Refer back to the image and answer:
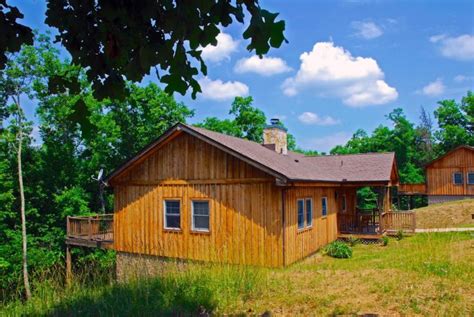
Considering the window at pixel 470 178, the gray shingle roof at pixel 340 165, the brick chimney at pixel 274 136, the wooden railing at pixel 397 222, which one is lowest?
the wooden railing at pixel 397 222

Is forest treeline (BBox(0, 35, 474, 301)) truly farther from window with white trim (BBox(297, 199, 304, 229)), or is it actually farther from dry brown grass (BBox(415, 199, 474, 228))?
dry brown grass (BBox(415, 199, 474, 228))

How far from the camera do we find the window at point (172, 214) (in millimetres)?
15633

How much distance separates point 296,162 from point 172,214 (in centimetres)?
634

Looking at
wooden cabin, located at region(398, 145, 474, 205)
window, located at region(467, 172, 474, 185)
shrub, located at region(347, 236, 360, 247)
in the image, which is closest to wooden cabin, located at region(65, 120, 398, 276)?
shrub, located at region(347, 236, 360, 247)

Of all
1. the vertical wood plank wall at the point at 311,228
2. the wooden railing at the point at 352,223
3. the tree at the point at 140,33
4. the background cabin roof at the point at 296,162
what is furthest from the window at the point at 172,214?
the tree at the point at 140,33

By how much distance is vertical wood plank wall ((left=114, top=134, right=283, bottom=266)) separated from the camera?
544 inches

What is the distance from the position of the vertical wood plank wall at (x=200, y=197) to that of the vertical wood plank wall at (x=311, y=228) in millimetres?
635

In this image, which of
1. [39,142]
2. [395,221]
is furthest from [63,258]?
[395,221]

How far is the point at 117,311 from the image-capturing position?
6.20m

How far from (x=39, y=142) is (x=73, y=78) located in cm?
2681

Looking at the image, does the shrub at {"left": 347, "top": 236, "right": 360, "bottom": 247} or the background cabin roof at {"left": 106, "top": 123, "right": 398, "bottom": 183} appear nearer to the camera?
the background cabin roof at {"left": 106, "top": 123, "right": 398, "bottom": 183}

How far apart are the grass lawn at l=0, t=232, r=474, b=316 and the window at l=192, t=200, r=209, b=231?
638cm

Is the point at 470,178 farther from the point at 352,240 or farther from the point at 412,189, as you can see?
the point at 352,240

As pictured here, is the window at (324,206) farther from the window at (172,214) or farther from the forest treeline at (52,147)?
the forest treeline at (52,147)
